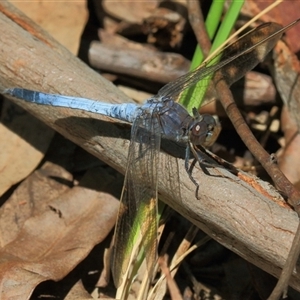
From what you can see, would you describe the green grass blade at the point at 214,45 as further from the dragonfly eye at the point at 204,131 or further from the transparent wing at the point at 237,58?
the dragonfly eye at the point at 204,131

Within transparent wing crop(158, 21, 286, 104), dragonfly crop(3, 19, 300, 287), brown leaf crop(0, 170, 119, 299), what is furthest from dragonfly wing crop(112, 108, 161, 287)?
transparent wing crop(158, 21, 286, 104)

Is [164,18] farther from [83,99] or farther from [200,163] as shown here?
[200,163]

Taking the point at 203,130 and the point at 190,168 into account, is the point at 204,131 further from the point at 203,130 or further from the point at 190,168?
the point at 190,168

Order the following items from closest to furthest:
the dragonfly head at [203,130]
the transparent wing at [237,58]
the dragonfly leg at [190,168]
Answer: the dragonfly leg at [190,168] → the dragonfly head at [203,130] → the transparent wing at [237,58]

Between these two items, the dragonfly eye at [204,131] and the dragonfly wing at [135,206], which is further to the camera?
the dragonfly eye at [204,131]

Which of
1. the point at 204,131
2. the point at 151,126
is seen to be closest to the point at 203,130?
the point at 204,131

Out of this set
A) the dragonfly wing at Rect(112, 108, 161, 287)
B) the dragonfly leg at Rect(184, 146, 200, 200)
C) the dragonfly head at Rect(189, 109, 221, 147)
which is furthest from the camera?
the dragonfly head at Rect(189, 109, 221, 147)

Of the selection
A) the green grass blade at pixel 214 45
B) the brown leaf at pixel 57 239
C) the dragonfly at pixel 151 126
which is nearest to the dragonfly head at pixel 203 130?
the dragonfly at pixel 151 126

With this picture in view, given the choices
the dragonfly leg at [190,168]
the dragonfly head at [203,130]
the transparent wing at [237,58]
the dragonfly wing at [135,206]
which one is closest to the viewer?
the dragonfly leg at [190,168]

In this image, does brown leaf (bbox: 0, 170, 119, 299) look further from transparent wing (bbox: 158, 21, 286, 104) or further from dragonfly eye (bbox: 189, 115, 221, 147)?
transparent wing (bbox: 158, 21, 286, 104)
